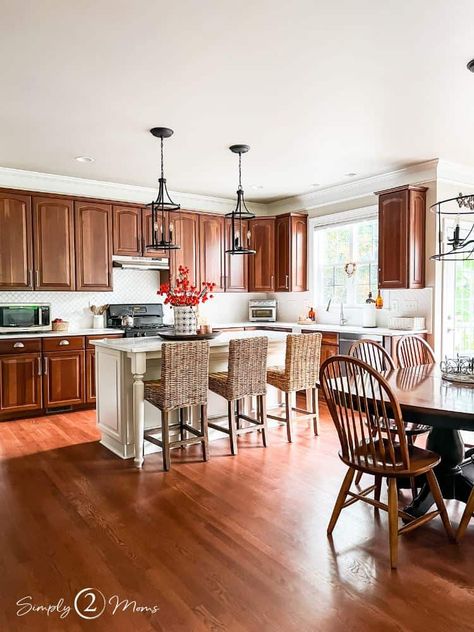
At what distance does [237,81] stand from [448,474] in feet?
9.24

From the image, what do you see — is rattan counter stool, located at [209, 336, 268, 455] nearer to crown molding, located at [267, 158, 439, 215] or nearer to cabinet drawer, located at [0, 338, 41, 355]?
cabinet drawer, located at [0, 338, 41, 355]

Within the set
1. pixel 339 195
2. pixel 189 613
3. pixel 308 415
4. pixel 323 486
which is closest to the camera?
pixel 189 613

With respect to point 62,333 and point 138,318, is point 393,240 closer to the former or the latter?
point 138,318

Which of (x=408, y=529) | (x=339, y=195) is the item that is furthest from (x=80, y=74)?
(x=339, y=195)

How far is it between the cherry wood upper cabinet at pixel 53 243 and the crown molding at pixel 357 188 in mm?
3115

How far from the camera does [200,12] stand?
2.44m

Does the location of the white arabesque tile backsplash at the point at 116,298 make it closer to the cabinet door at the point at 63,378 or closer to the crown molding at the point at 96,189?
the cabinet door at the point at 63,378

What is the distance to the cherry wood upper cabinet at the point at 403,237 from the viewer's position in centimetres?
520

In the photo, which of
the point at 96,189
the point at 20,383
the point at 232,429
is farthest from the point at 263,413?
the point at 96,189

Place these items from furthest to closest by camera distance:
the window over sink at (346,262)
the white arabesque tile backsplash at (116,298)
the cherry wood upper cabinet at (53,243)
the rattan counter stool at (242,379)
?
1. the window over sink at (346,262)
2. the white arabesque tile backsplash at (116,298)
3. the cherry wood upper cabinet at (53,243)
4. the rattan counter stool at (242,379)

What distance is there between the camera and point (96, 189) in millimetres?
6027

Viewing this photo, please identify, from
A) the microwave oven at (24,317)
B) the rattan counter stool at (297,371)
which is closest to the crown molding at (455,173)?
the rattan counter stool at (297,371)

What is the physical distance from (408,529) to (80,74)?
325 centimetres

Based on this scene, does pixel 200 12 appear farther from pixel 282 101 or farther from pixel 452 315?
pixel 452 315
